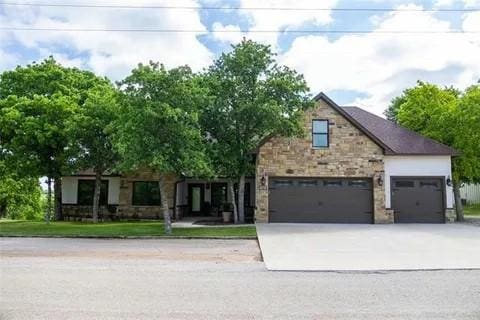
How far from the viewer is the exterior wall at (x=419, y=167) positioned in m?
23.8

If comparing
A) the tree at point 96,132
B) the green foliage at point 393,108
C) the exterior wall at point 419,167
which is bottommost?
the exterior wall at point 419,167

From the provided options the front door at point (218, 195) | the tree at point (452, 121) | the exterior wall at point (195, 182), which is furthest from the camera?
the front door at point (218, 195)

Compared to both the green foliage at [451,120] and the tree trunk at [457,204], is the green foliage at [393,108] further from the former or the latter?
the tree trunk at [457,204]

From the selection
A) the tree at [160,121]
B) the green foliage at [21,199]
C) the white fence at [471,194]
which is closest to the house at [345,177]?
the tree at [160,121]

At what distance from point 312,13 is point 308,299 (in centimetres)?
1112

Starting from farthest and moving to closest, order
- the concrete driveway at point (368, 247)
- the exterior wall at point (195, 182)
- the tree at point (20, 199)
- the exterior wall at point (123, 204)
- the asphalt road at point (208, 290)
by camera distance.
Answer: the tree at point (20, 199) < the exterior wall at point (195, 182) < the exterior wall at point (123, 204) < the concrete driveway at point (368, 247) < the asphalt road at point (208, 290)

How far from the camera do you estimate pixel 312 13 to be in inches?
632

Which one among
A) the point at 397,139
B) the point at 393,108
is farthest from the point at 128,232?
the point at 393,108

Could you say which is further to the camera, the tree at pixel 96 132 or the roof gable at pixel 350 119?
the roof gable at pixel 350 119

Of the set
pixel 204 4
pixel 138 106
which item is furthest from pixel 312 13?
pixel 138 106

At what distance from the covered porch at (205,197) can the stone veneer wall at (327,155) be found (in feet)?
16.2

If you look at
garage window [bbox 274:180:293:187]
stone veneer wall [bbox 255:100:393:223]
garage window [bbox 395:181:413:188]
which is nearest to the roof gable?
stone veneer wall [bbox 255:100:393:223]

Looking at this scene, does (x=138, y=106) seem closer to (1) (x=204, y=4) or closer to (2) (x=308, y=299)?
(1) (x=204, y=4)

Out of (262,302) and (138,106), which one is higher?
(138,106)
